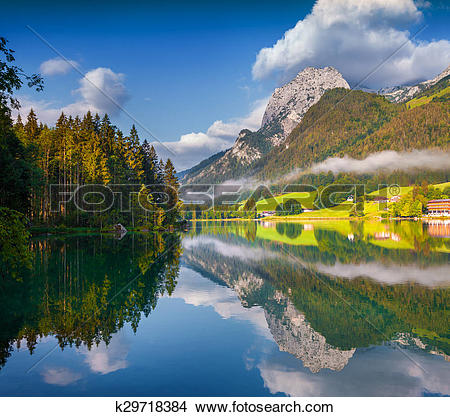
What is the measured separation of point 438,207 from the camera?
6501 inches

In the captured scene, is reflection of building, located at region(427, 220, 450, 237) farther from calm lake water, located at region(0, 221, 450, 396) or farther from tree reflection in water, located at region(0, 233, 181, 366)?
tree reflection in water, located at region(0, 233, 181, 366)

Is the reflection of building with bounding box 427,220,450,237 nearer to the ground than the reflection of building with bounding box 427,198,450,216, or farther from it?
nearer to the ground

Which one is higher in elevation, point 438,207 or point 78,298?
point 438,207

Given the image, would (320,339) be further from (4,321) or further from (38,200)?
(38,200)

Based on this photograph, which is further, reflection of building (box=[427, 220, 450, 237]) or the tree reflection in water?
reflection of building (box=[427, 220, 450, 237])

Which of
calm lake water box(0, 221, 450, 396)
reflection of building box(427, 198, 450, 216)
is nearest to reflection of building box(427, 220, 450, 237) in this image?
calm lake water box(0, 221, 450, 396)

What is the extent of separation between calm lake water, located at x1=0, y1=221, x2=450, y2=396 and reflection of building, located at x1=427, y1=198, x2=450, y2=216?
15870 centimetres

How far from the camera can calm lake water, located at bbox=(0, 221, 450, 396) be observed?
29.3ft

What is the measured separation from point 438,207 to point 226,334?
179200 mm

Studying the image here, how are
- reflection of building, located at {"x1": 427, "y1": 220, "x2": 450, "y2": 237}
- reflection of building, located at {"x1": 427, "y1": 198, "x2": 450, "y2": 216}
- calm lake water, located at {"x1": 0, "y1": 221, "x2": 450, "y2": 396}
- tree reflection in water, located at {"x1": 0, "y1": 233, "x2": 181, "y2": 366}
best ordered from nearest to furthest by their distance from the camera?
calm lake water, located at {"x1": 0, "y1": 221, "x2": 450, "y2": 396}, tree reflection in water, located at {"x1": 0, "y1": 233, "x2": 181, "y2": 366}, reflection of building, located at {"x1": 427, "y1": 220, "x2": 450, "y2": 237}, reflection of building, located at {"x1": 427, "y1": 198, "x2": 450, "y2": 216}

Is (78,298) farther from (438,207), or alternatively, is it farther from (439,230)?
(438,207)

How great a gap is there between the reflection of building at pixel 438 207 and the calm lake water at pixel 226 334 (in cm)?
15870

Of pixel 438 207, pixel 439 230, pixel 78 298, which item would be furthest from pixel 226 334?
pixel 438 207

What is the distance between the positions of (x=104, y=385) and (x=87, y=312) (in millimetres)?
6046
